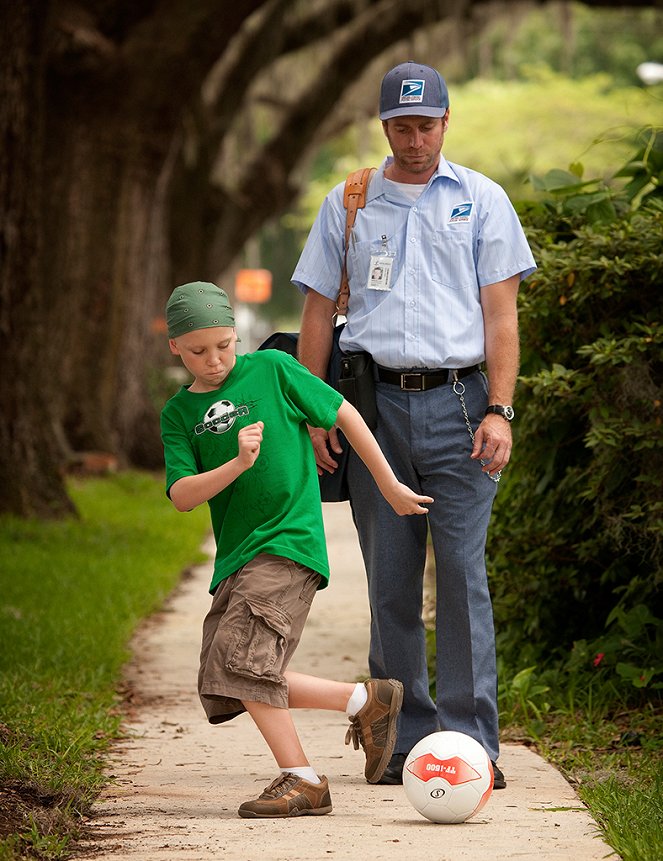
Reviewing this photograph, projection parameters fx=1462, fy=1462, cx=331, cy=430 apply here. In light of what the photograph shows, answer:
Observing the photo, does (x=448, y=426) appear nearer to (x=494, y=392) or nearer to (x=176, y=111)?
(x=494, y=392)

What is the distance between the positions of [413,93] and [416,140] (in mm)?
148

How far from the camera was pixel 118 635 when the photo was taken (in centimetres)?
728

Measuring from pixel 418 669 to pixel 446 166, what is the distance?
5.34ft

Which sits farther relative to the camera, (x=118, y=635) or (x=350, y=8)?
(x=350, y=8)

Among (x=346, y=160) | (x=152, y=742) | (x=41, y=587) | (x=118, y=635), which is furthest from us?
(x=346, y=160)

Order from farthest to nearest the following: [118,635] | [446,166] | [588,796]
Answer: [118,635] < [446,166] < [588,796]

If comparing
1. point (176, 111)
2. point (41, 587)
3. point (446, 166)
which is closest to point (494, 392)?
point (446, 166)

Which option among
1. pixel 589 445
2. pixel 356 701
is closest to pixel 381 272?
pixel 589 445

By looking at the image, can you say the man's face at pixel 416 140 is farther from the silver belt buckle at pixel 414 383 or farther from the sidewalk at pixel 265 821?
the sidewalk at pixel 265 821

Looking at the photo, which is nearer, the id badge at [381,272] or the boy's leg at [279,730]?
the boy's leg at [279,730]

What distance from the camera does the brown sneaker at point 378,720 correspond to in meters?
4.31

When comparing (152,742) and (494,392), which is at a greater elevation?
(494,392)

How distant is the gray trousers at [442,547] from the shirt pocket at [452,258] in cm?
31

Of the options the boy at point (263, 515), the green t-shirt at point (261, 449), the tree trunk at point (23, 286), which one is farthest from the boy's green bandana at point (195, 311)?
the tree trunk at point (23, 286)
